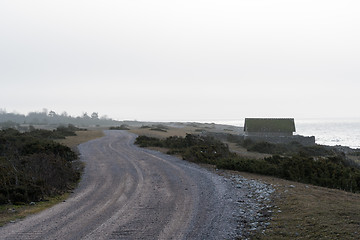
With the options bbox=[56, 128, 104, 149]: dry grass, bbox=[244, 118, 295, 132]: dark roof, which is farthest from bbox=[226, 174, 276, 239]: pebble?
bbox=[244, 118, 295, 132]: dark roof

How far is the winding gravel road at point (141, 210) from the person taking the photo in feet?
26.4

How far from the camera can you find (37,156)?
15.9m

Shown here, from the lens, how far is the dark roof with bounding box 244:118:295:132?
5150cm

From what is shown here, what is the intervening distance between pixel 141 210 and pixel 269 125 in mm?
45828

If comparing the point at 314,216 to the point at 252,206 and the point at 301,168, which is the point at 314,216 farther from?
the point at 301,168

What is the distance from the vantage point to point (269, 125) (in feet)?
172

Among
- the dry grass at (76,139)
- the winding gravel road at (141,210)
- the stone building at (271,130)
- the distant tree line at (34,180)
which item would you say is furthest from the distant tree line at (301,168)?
the stone building at (271,130)

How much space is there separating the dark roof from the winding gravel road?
121 feet

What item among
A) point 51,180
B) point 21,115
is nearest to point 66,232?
point 51,180

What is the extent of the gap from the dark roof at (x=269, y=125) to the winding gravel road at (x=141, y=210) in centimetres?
3686

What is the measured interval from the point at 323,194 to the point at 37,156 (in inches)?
580

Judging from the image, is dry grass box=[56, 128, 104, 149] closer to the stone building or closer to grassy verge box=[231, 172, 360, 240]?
the stone building

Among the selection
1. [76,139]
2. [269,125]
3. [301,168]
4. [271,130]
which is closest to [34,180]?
[301,168]

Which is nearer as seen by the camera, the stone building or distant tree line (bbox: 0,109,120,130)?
the stone building
